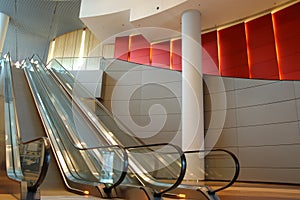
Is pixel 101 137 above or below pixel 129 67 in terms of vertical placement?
below

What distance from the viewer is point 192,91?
790 centimetres

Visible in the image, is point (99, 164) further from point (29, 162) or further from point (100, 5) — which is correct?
point (100, 5)

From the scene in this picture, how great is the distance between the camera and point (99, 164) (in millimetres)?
4449

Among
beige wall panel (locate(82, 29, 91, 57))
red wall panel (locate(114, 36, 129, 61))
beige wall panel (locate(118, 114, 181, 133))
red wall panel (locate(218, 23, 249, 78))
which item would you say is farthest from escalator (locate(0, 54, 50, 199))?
beige wall panel (locate(82, 29, 91, 57))

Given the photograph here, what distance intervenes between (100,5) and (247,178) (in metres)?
9.04

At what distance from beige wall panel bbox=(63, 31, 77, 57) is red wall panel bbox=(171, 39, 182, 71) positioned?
718 centimetres

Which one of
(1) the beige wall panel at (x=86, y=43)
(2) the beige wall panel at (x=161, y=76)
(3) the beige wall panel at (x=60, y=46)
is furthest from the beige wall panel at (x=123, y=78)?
(3) the beige wall panel at (x=60, y=46)

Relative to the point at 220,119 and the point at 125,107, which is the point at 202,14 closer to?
the point at 220,119

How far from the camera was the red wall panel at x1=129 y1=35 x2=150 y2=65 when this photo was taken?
1162cm

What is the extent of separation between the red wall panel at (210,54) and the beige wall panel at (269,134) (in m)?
2.73

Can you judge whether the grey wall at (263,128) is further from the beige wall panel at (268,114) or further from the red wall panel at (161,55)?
the red wall panel at (161,55)

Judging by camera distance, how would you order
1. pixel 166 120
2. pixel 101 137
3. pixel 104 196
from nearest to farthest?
pixel 104 196, pixel 101 137, pixel 166 120

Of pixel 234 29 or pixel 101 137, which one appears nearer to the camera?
pixel 101 137

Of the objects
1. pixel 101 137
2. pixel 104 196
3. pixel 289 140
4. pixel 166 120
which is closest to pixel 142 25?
pixel 166 120
